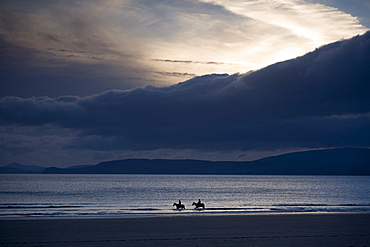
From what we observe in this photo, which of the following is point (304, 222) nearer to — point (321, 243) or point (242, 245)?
point (321, 243)

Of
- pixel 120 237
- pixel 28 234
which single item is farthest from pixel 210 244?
pixel 28 234

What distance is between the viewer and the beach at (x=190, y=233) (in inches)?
748

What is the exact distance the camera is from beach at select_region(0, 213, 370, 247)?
62.3 feet

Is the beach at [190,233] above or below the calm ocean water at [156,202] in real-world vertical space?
above

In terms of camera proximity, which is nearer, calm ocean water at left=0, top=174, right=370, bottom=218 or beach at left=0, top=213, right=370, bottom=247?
beach at left=0, top=213, right=370, bottom=247

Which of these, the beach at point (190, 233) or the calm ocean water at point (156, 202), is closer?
the beach at point (190, 233)

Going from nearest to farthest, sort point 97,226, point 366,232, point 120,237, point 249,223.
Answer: point 120,237, point 366,232, point 97,226, point 249,223

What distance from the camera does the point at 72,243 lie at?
61.8 feet

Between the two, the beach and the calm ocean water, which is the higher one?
the beach

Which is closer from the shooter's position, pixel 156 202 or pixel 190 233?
pixel 190 233

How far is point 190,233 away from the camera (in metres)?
22.2

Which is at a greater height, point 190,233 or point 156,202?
point 190,233

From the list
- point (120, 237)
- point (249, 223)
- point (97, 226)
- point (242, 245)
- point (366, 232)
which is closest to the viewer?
point (242, 245)

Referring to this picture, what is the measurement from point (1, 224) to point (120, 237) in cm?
1041
